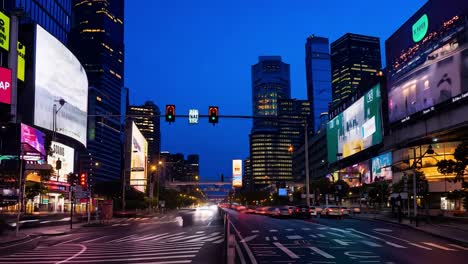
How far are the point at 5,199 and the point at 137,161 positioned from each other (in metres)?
86.4

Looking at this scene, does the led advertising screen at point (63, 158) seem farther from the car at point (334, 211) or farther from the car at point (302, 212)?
the car at point (334, 211)

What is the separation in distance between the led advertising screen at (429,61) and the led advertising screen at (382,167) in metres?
10.9

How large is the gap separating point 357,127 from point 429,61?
158ft

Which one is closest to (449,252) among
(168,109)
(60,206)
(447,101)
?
(168,109)

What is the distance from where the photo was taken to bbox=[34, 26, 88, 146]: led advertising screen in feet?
276

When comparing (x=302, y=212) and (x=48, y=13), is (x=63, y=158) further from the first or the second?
(x=302, y=212)

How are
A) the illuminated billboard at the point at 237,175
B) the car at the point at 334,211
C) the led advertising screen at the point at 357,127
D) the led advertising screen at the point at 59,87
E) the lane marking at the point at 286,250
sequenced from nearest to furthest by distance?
the lane marking at the point at 286,250 → the car at the point at 334,211 → the led advertising screen at the point at 59,87 → the illuminated billboard at the point at 237,175 → the led advertising screen at the point at 357,127

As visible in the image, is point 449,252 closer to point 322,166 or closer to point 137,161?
point 137,161

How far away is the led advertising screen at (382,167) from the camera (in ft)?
340

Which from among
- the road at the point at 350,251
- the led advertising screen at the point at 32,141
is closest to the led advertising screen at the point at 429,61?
the road at the point at 350,251

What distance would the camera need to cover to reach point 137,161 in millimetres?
128250

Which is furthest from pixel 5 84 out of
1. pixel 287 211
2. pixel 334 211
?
pixel 334 211

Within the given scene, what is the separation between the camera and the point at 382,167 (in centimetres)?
10656

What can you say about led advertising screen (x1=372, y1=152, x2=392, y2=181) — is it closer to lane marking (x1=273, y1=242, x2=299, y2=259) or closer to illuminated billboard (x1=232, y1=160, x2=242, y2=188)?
illuminated billboard (x1=232, y1=160, x2=242, y2=188)
